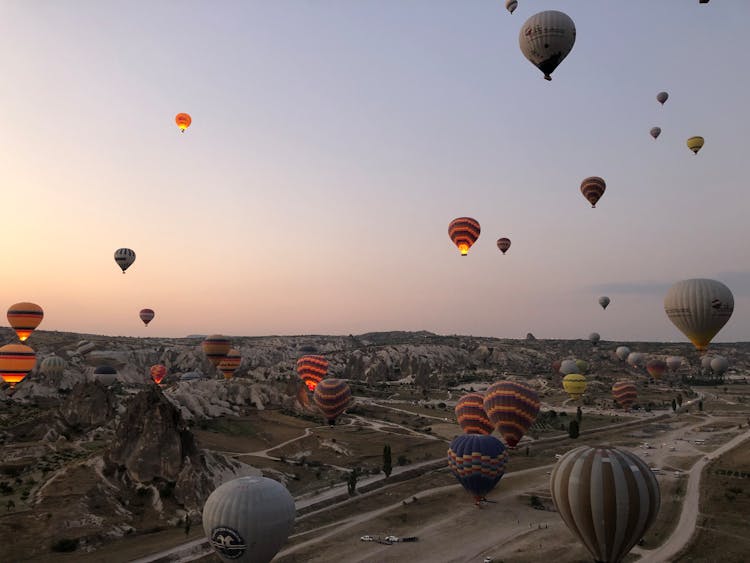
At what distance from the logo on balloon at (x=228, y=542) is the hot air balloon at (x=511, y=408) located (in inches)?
1359

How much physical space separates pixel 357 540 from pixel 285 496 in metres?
11.8

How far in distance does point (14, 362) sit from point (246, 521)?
159 feet

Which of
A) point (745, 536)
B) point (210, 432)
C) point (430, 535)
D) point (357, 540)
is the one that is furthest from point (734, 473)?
point (210, 432)

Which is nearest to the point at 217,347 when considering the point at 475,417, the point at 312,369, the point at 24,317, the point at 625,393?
the point at 312,369

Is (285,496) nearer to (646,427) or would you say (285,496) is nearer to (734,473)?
(734,473)

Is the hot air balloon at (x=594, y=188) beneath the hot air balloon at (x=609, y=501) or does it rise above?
above

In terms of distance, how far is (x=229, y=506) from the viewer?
2419 centimetres

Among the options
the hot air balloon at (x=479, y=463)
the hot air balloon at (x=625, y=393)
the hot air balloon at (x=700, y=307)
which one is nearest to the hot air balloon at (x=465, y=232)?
the hot air balloon at (x=700, y=307)

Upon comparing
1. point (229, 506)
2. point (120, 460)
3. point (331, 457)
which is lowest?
point (331, 457)

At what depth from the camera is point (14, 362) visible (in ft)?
189

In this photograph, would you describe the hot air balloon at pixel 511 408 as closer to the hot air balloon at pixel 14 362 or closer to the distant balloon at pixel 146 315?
the hot air balloon at pixel 14 362

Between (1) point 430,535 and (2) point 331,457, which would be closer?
(1) point 430,535

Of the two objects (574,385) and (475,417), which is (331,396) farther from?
(574,385)

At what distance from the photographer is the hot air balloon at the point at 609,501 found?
24.8 m
